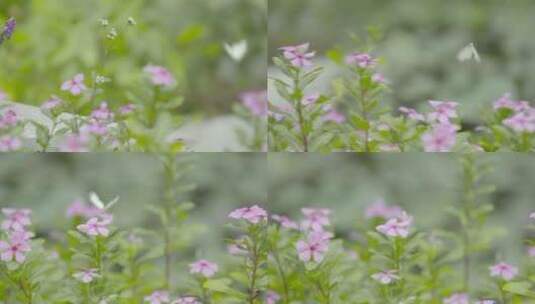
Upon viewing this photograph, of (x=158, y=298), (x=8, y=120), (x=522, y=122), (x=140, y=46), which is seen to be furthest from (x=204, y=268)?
(x=140, y=46)

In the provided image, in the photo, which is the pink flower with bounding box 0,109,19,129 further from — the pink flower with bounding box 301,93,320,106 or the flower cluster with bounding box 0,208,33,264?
the pink flower with bounding box 301,93,320,106

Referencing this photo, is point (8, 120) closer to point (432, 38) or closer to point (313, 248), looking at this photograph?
point (313, 248)

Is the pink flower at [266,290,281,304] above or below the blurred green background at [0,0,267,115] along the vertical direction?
below

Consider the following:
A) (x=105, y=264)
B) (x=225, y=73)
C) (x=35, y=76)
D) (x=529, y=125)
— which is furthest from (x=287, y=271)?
(x=225, y=73)

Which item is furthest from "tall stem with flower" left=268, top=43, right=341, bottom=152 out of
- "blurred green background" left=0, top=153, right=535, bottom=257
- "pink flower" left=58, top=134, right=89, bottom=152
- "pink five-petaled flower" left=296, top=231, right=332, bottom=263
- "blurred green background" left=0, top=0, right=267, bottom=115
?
"blurred green background" left=0, top=153, right=535, bottom=257

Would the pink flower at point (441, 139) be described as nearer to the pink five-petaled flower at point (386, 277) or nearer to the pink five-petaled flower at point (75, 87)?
the pink five-petaled flower at point (386, 277)

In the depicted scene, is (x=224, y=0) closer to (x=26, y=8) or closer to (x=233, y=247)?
(x=26, y=8)
